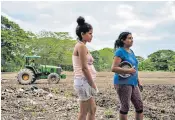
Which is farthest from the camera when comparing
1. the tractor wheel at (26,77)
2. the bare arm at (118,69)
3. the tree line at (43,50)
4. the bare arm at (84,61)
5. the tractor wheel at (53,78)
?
the tree line at (43,50)

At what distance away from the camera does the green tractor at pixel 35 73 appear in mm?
15969

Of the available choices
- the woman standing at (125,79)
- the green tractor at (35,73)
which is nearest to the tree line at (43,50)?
the green tractor at (35,73)

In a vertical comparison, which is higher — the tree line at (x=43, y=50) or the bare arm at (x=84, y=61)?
the tree line at (x=43, y=50)

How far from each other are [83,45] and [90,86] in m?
0.42

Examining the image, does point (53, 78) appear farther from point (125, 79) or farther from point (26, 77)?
point (125, 79)

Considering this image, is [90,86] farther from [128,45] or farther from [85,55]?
[128,45]

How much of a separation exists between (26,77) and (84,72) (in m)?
12.4

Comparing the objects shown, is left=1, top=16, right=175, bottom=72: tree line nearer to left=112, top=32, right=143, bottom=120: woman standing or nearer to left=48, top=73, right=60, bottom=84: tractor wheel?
left=48, top=73, right=60, bottom=84: tractor wheel

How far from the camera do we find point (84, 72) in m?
3.91

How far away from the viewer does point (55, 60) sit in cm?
3900

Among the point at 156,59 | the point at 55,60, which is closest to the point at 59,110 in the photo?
the point at 156,59

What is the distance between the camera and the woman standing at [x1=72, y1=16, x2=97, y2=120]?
3930 millimetres

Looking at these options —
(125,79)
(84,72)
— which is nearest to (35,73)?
(125,79)

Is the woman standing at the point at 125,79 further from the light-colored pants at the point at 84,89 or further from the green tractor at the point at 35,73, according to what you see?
the green tractor at the point at 35,73
